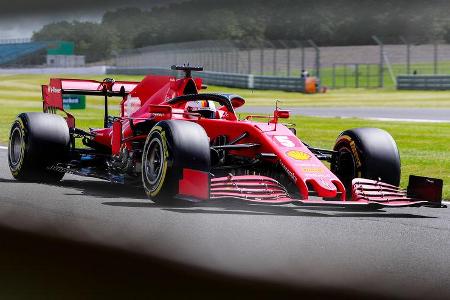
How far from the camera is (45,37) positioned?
2.81 meters

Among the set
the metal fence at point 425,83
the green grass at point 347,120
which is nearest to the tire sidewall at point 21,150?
the green grass at point 347,120

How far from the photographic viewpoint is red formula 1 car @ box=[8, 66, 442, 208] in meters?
7.41

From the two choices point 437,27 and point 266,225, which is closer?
point 437,27

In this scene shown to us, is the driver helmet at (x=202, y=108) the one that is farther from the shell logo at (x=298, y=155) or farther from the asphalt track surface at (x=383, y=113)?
the asphalt track surface at (x=383, y=113)

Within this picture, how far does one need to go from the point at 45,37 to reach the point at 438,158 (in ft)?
38.5

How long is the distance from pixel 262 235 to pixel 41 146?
3.66m

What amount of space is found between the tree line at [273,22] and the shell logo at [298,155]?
5.19 meters

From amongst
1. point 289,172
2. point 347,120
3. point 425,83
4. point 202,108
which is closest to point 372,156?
point 289,172

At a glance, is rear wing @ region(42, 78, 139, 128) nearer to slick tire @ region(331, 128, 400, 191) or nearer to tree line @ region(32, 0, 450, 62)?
slick tire @ region(331, 128, 400, 191)

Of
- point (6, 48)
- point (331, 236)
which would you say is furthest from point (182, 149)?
point (6, 48)

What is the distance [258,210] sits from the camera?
759 centimetres

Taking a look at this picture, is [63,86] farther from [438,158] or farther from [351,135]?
[438,158]

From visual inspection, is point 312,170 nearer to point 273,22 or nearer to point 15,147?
point 15,147

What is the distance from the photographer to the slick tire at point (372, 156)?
26.6ft
